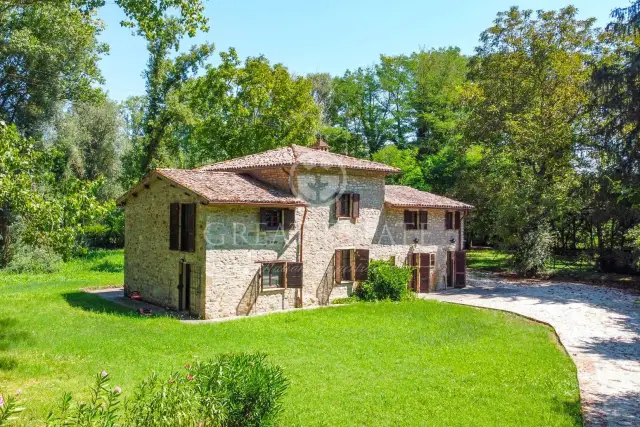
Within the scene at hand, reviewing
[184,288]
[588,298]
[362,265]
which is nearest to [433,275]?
[362,265]

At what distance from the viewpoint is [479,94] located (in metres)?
31.3

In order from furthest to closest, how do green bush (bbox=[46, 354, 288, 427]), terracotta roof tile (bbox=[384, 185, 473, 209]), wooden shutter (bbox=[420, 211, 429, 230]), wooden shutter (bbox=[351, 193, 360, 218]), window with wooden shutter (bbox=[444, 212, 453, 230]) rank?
window with wooden shutter (bbox=[444, 212, 453, 230]), wooden shutter (bbox=[420, 211, 429, 230]), terracotta roof tile (bbox=[384, 185, 473, 209]), wooden shutter (bbox=[351, 193, 360, 218]), green bush (bbox=[46, 354, 288, 427])

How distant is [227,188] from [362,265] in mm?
6752

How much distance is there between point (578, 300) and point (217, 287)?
1565 cm

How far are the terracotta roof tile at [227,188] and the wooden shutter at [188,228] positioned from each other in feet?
2.95

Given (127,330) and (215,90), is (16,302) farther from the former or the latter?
(215,90)

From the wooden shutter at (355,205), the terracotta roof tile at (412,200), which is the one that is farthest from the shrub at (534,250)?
the wooden shutter at (355,205)

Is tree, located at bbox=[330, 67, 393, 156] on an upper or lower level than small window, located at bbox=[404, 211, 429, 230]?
upper

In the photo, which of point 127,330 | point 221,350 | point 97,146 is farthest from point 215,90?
point 221,350

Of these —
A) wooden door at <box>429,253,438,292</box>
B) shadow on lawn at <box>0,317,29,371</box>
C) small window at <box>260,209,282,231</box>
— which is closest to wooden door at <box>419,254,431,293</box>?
wooden door at <box>429,253,438,292</box>

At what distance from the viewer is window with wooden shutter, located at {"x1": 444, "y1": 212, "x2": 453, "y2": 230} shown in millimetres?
24172

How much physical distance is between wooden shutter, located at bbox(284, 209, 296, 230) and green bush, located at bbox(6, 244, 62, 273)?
16.5 metres

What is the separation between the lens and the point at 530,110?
1167 inches

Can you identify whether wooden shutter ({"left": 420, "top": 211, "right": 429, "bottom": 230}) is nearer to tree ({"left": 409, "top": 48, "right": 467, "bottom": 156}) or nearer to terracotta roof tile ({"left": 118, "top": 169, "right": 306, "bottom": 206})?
terracotta roof tile ({"left": 118, "top": 169, "right": 306, "bottom": 206})
